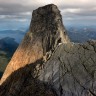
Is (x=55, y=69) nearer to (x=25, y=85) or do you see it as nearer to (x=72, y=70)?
(x=72, y=70)

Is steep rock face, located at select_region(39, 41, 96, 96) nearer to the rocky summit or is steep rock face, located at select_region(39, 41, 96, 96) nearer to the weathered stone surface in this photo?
the rocky summit

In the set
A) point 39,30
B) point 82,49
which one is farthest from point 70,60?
point 39,30

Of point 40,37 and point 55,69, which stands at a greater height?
point 40,37

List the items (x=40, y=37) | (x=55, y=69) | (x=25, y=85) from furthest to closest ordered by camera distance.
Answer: (x=40, y=37) < (x=25, y=85) < (x=55, y=69)

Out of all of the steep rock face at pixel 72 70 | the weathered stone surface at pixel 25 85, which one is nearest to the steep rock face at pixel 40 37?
the weathered stone surface at pixel 25 85

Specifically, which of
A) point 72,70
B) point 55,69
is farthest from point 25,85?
point 72,70

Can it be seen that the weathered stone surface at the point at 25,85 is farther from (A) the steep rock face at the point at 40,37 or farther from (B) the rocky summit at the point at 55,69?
(A) the steep rock face at the point at 40,37

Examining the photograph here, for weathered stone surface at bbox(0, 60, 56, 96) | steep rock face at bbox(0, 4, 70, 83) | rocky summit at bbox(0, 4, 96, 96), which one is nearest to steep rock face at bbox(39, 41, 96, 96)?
rocky summit at bbox(0, 4, 96, 96)
